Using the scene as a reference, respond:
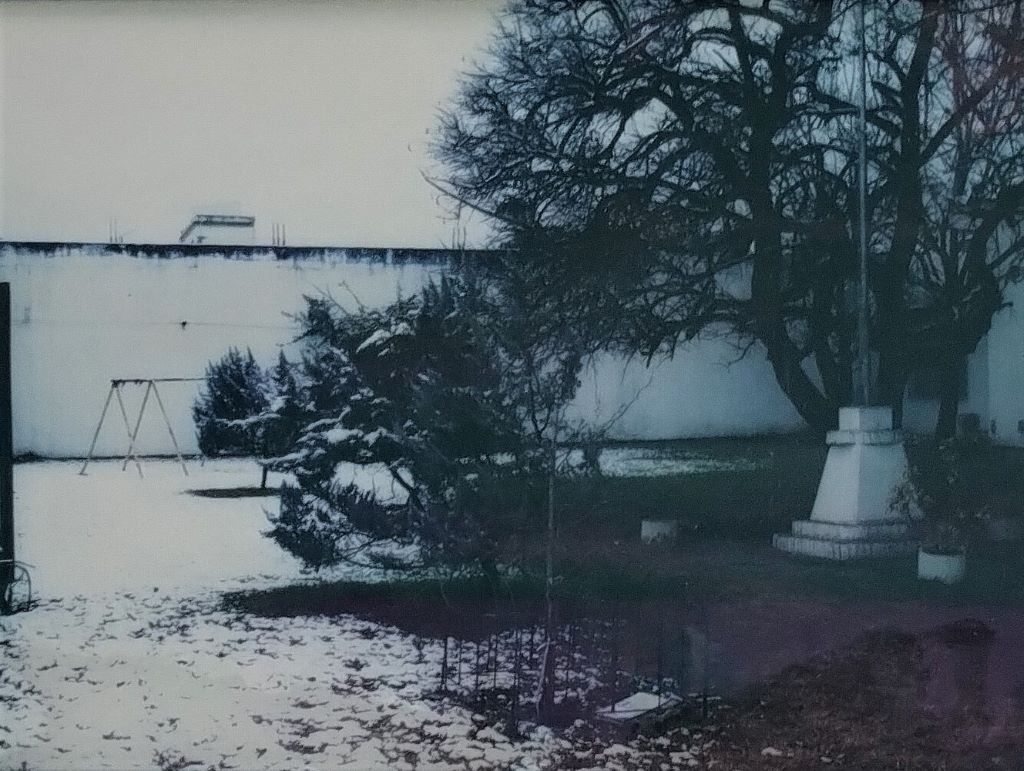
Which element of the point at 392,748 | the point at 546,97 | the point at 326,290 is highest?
the point at 546,97

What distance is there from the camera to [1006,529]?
3.67m

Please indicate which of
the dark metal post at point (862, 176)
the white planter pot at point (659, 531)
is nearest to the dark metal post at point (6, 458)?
the white planter pot at point (659, 531)

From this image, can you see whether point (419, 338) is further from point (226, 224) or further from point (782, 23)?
point (782, 23)

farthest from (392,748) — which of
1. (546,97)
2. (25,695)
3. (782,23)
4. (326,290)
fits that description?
(782,23)

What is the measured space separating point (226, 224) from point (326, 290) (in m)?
0.44

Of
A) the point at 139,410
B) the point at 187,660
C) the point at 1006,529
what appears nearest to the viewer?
the point at 187,660

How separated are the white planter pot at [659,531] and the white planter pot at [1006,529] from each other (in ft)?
3.89

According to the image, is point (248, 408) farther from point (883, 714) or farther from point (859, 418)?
point (883, 714)

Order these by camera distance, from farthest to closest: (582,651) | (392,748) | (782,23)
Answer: (782,23) < (582,651) < (392,748)

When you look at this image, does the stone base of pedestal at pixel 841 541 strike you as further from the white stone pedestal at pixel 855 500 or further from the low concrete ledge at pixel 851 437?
the low concrete ledge at pixel 851 437

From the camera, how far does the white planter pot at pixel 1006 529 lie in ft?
12.0

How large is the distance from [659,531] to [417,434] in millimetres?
945

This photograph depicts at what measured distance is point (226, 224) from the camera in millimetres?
3521

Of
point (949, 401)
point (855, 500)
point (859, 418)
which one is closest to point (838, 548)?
point (855, 500)
